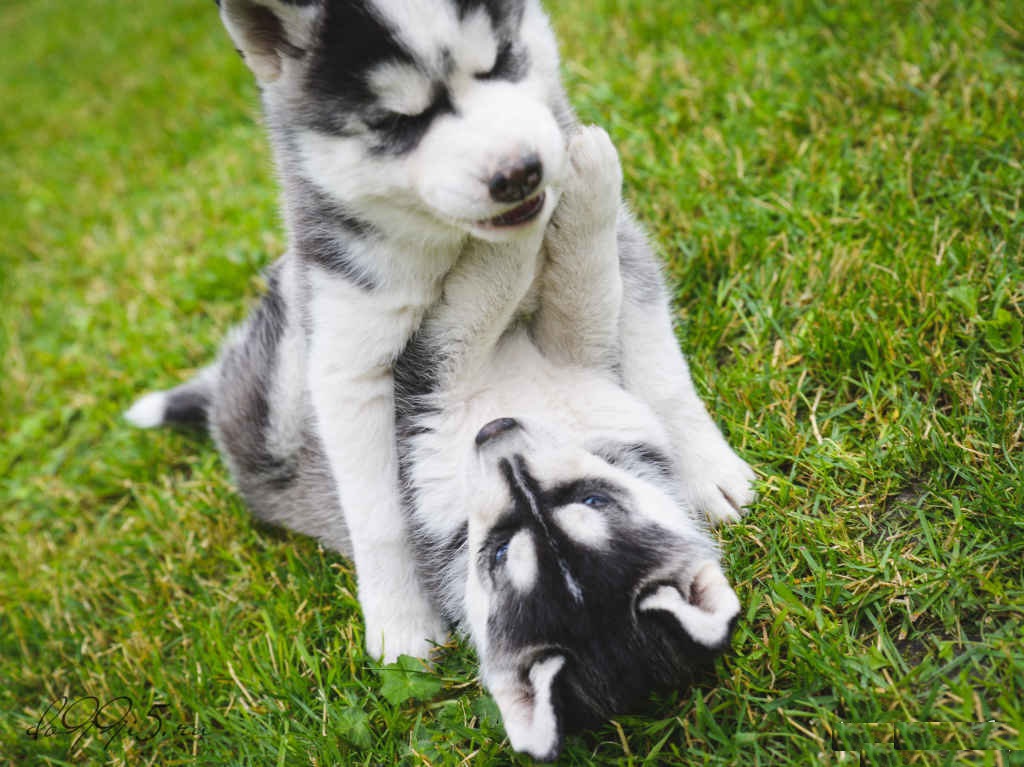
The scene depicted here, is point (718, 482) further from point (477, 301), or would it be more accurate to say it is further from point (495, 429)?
point (477, 301)

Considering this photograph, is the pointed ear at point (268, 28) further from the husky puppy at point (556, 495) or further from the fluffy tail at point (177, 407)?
the fluffy tail at point (177, 407)

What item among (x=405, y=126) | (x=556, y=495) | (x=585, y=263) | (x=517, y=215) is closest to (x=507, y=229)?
(x=517, y=215)

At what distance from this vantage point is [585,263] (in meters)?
2.73

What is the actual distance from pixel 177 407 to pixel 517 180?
2.38 meters

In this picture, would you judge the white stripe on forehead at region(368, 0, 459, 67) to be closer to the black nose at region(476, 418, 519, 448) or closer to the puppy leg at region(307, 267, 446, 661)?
the puppy leg at region(307, 267, 446, 661)

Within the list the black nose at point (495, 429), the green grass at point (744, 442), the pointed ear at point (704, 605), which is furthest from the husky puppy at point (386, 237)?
the pointed ear at point (704, 605)

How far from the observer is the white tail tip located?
3.86m

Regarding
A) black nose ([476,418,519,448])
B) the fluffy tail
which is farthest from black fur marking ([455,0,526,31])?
the fluffy tail

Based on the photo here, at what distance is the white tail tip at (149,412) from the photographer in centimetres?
386

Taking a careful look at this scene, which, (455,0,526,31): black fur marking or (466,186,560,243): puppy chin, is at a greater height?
(455,0,526,31): black fur marking

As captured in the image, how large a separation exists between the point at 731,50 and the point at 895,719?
362 centimetres

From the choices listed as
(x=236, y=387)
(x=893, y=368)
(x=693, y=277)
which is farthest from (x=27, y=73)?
(x=893, y=368)

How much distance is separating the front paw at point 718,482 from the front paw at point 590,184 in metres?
0.82

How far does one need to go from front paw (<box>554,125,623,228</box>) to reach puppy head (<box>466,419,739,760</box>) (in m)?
0.69
